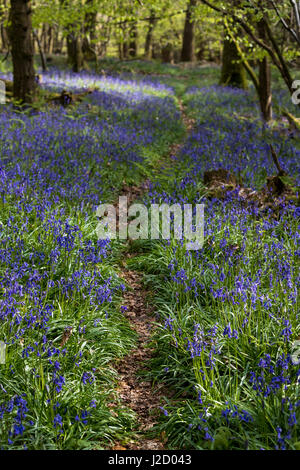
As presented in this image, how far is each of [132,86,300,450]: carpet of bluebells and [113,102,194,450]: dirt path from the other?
139 millimetres

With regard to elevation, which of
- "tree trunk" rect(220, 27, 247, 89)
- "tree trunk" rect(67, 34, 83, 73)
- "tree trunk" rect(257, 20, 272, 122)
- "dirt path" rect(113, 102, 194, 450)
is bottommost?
"dirt path" rect(113, 102, 194, 450)

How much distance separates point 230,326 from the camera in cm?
378

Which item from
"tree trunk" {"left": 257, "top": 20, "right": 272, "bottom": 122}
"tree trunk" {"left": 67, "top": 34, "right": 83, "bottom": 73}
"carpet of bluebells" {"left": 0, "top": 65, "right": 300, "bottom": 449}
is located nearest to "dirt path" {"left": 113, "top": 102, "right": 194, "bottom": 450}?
"carpet of bluebells" {"left": 0, "top": 65, "right": 300, "bottom": 449}

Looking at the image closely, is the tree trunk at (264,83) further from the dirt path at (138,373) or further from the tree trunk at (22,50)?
the dirt path at (138,373)

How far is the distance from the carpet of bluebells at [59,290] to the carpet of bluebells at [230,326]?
1.73 ft

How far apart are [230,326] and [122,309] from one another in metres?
1.40

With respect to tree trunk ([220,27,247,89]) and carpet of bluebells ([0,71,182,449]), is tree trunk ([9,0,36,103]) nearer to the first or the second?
carpet of bluebells ([0,71,182,449])

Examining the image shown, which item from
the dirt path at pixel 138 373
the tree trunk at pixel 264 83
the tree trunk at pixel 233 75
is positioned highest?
the tree trunk at pixel 233 75

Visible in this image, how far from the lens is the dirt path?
3220mm

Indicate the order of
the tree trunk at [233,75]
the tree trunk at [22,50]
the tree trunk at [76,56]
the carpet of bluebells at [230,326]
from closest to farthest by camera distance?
the carpet of bluebells at [230,326] < the tree trunk at [22,50] < the tree trunk at [233,75] < the tree trunk at [76,56]

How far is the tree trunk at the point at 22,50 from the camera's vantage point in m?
10.9

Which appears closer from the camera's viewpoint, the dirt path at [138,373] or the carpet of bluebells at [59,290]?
the carpet of bluebells at [59,290]

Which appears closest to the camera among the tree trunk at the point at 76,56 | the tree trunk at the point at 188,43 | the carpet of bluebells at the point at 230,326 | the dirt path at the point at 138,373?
the carpet of bluebells at the point at 230,326

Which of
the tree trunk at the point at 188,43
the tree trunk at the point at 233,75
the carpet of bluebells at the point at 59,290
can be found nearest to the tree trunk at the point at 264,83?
the carpet of bluebells at the point at 59,290
